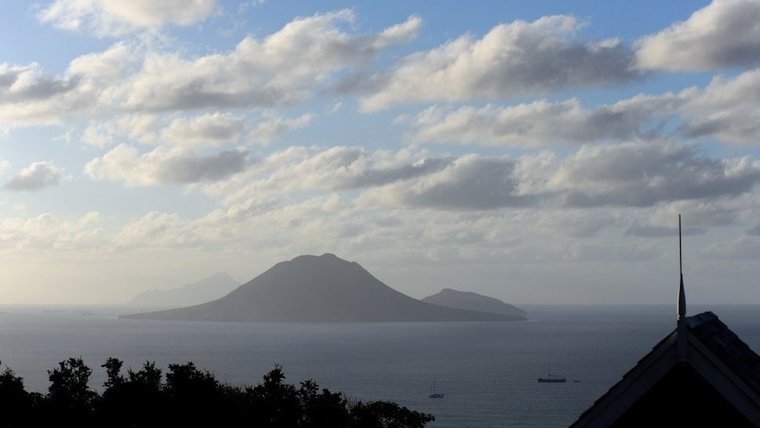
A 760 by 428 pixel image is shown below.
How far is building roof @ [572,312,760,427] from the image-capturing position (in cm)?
729

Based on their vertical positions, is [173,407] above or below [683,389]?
below

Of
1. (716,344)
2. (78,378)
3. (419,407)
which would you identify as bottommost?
(419,407)

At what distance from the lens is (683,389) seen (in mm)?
7512

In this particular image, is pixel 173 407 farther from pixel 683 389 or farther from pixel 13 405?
pixel 683 389

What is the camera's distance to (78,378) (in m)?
53.5

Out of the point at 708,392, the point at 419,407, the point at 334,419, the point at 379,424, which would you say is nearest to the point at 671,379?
the point at 708,392

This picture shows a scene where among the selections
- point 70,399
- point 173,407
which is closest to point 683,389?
point 173,407

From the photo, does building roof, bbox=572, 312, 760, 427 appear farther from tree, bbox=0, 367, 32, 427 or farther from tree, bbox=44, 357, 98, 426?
tree, bbox=0, 367, 32, 427

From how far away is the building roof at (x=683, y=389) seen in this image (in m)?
7.29

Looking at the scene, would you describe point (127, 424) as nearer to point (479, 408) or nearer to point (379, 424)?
point (379, 424)

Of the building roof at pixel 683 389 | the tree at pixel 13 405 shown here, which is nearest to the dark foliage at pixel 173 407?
the tree at pixel 13 405

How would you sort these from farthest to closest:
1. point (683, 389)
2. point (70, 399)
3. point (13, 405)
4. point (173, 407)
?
point (70, 399), point (173, 407), point (13, 405), point (683, 389)

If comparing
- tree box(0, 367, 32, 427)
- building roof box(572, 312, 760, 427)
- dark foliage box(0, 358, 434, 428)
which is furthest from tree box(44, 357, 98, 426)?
building roof box(572, 312, 760, 427)

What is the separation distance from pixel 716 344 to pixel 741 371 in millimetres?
469
